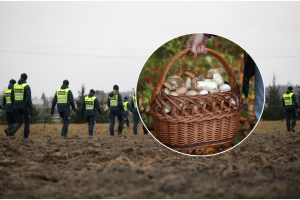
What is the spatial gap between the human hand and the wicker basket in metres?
Answer: 0.09

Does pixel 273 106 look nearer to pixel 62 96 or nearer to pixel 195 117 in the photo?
pixel 62 96

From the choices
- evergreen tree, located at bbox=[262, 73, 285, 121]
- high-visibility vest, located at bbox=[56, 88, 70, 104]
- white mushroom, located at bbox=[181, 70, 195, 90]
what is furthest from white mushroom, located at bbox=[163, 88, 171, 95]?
evergreen tree, located at bbox=[262, 73, 285, 121]

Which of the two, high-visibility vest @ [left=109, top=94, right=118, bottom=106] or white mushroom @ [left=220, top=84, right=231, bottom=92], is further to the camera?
high-visibility vest @ [left=109, top=94, right=118, bottom=106]

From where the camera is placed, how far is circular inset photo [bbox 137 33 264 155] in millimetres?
2590

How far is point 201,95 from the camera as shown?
256 cm

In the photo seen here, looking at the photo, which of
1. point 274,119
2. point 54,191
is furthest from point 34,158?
point 274,119

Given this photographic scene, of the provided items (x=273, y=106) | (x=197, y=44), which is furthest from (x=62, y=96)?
(x=273, y=106)

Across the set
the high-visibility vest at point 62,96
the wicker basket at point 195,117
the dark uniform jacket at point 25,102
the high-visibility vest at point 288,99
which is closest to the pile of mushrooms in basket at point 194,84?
the wicker basket at point 195,117

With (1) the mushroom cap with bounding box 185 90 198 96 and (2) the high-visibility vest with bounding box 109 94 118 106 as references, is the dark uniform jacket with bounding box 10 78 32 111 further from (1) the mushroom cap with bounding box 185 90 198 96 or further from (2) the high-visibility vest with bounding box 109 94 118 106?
(1) the mushroom cap with bounding box 185 90 198 96

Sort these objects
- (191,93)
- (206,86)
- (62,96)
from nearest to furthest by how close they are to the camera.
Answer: (191,93)
(206,86)
(62,96)

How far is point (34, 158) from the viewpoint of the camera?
4.16 metres

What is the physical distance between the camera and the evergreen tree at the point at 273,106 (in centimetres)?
1928

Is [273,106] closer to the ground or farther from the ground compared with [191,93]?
closer to the ground

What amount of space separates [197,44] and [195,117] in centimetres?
94
